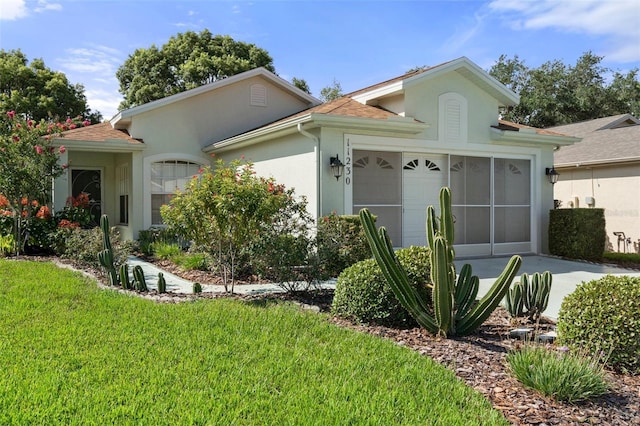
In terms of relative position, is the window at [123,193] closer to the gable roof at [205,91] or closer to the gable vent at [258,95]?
the gable roof at [205,91]

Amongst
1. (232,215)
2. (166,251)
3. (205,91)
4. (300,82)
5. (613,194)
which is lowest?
(166,251)

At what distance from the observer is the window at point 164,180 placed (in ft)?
47.0

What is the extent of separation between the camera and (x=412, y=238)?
38.8ft

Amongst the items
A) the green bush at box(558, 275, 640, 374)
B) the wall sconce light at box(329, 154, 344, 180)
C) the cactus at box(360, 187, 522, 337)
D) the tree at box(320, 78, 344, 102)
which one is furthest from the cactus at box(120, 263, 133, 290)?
the tree at box(320, 78, 344, 102)

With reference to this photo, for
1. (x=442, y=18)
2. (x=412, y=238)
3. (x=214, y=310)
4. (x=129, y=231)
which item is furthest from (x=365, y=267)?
(x=129, y=231)

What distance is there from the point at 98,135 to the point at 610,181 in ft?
51.9

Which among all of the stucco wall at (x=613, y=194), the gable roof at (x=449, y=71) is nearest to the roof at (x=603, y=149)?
the stucco wall at (x=613, y=194)

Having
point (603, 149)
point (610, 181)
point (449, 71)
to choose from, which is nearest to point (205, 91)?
point (449, 71)

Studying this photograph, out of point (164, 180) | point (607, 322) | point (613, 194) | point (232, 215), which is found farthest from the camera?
point (613, 194)

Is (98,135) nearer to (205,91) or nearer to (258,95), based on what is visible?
(205,91)

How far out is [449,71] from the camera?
12258mm

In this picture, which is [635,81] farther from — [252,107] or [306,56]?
[252,107]

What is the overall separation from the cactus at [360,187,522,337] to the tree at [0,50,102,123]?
2569 cm

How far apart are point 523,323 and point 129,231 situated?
1162 centimetres
